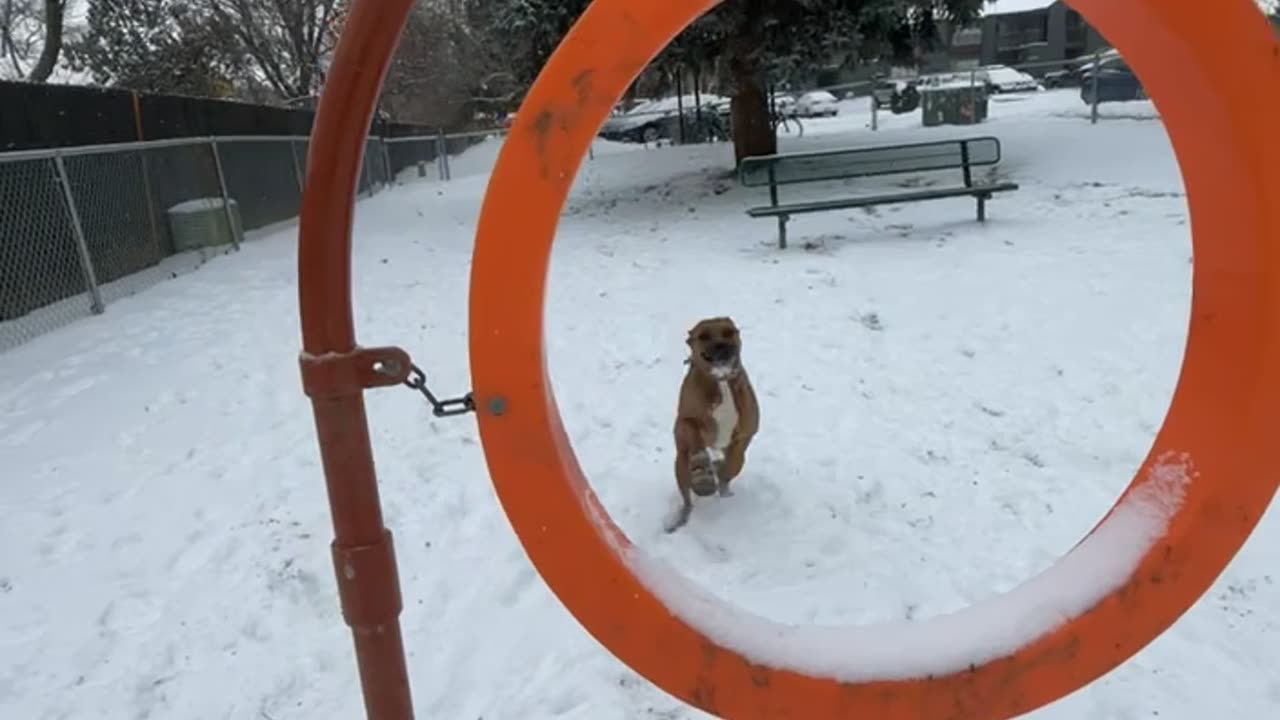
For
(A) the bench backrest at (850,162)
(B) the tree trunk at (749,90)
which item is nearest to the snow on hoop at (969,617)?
(A) the bench backrest at (850,162)

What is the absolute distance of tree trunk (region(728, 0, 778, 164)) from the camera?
1021cm

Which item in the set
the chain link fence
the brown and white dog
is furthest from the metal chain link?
the chain link fence

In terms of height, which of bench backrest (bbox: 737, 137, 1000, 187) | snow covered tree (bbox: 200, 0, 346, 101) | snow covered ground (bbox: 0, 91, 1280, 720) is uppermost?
snow covered tree (bbox: 200, 0, 346, 101)

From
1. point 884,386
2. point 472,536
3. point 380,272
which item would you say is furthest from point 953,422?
point 380,272

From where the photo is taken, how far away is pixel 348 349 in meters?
1.42

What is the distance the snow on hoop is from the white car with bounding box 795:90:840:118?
29.0m

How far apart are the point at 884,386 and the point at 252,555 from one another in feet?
10.5

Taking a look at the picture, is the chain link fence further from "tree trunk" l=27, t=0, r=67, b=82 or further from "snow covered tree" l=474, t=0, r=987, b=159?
"tree trunk" l=27, t=0, r=67, b=82

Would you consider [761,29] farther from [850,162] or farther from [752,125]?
[752,125]

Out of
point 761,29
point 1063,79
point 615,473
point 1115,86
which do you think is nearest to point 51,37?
point 761,29

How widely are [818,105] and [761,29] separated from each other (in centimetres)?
2102

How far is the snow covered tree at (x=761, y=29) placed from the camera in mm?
10031

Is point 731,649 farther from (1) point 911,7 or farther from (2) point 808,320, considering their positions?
(1) point 911,7

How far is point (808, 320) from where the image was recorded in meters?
6.13
